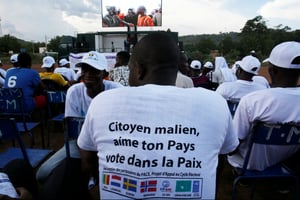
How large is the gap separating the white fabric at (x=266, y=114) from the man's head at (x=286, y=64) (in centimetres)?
10

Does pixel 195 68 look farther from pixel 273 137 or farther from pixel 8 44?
pixel 8 44

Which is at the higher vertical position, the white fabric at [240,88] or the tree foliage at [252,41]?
the tree foliage at [252,41]

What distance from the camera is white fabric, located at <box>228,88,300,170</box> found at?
2.13 metres

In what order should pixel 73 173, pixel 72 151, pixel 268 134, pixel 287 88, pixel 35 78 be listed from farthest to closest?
pixel 35 78
pixel 72 151
pixel 287 88
pixel 268 134
pixel 73 173

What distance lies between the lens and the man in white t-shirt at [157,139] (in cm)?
117

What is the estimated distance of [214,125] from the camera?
1.27 metres

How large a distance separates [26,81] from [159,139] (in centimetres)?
421

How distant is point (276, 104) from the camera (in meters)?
2.14

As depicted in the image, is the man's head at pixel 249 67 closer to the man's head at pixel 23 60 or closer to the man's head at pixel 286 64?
the man's head at pixel 286 64

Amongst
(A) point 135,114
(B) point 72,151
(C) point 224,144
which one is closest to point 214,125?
(C) point 224,144

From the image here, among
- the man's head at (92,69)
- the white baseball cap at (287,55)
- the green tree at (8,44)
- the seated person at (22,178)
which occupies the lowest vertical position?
the seated person at (22,178)

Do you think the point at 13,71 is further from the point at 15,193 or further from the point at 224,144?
the point at 224,144

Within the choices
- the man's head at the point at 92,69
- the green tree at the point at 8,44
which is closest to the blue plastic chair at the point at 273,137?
the man's head at the point at 92,69

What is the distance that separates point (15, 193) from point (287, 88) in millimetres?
1977
